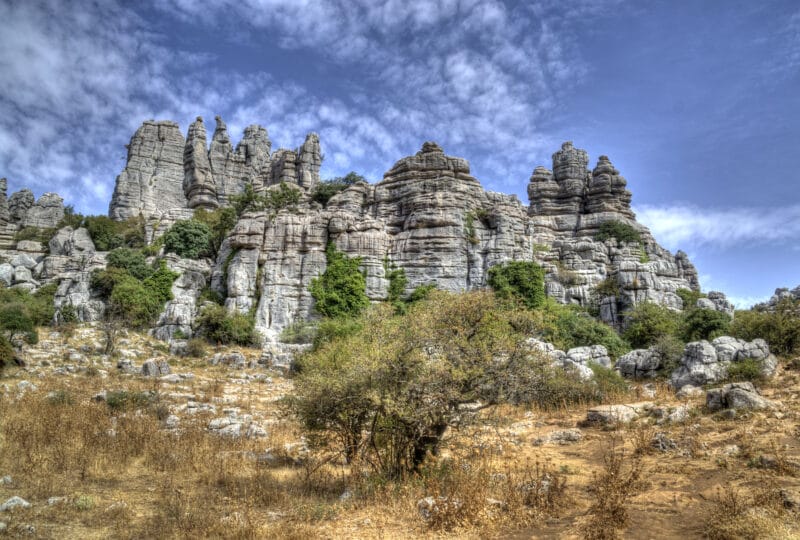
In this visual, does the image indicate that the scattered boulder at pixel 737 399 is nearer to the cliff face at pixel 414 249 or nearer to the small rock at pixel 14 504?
the small rock at pixel 14 504

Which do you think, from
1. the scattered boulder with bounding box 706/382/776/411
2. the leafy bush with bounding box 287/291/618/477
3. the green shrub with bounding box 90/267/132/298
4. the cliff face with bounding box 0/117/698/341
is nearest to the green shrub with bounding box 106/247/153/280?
the cliff face with bounding box 0/117/698/341

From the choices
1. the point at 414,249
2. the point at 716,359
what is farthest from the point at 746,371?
the point at 414,249

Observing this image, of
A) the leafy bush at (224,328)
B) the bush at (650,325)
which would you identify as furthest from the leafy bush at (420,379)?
the leafy bush at (224,328)

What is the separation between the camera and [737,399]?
1168 centimetres

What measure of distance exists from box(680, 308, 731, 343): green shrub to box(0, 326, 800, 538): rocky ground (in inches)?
353

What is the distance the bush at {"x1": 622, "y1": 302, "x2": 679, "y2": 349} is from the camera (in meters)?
27.5

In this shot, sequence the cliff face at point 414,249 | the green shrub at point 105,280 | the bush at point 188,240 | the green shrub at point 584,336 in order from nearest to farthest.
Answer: the green shrub at point 584,336
the green shrub at point 105,280
the cliff face at point 414,249
the bush at point 188,240

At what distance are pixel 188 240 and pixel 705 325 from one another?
39829 mm

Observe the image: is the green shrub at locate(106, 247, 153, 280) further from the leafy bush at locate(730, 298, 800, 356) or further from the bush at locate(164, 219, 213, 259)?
the leafy bush at locate(730, 298, 800, 356)

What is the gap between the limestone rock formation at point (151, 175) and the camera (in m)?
60.4

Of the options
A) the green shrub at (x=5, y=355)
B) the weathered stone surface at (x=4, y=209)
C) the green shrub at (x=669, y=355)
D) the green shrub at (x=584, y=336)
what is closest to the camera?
the green shrub at (x=5, y=355)

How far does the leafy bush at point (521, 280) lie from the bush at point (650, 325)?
7738 millimetres

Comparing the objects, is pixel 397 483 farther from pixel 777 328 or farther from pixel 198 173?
pixel 198 173

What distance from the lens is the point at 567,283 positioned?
39.7 metres
